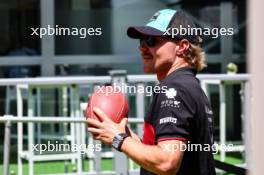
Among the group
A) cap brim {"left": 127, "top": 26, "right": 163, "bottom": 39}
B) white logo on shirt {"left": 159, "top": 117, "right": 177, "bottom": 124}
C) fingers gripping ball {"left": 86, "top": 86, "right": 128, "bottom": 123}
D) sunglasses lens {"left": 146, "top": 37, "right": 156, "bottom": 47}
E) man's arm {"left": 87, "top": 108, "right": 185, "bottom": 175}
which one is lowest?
man's arm {"left": 87, "top": 108, "right": 185, "bottom": 175}

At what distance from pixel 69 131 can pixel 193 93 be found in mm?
5015

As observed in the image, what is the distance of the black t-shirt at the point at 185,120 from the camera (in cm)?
234

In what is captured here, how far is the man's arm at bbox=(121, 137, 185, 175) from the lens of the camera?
7.32 feet

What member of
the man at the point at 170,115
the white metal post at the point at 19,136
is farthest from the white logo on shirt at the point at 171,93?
the white metal post at the point at 19,136

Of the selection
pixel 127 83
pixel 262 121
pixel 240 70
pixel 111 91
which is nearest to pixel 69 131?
pixel 127 83

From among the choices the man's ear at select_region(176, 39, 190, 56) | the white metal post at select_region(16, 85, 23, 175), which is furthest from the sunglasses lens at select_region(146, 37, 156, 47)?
the white metal post at select_region(16, 85, 23, 175)

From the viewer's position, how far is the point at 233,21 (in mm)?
9625

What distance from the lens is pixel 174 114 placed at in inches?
91.9

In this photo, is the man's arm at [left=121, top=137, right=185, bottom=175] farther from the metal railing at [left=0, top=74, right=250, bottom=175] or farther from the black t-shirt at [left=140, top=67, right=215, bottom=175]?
the metal railing at [left=0, top=74, right=250, bottom=175]

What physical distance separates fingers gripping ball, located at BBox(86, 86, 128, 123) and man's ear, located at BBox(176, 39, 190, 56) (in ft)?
1.28

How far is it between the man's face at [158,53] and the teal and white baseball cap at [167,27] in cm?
3

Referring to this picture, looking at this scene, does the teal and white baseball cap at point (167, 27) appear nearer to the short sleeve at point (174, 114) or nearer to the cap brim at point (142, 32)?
the cap brim at point (142, 32)

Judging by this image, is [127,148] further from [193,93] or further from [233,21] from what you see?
[233,21]

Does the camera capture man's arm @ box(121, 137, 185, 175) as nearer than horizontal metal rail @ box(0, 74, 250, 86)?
Yes
